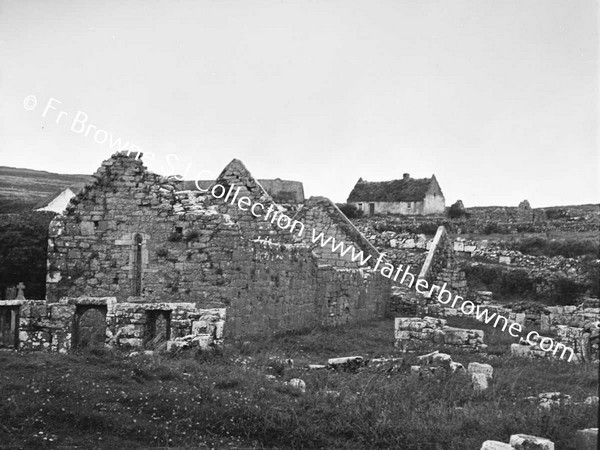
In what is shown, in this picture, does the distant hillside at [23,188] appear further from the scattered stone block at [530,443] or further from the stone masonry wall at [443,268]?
the scattered stone block at [530,443]

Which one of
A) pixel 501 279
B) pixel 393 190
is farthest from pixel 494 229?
pixel 393 190

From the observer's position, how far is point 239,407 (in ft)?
29.2

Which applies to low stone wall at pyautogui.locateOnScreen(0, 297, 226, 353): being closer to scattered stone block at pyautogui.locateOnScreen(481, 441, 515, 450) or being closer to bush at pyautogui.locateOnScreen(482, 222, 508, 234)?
scattered stone block at pyautogui.locateOnScreen(481, 441, 515, 450)

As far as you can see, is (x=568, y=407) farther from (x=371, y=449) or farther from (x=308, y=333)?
(x=308, y=333)

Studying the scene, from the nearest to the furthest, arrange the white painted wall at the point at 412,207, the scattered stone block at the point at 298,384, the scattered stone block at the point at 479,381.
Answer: the scattered stone block at the point at 298,384 < the scattered stone block at the point at 479,381 < the white painted wall at the point at 412,207

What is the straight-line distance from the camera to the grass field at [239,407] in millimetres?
8183

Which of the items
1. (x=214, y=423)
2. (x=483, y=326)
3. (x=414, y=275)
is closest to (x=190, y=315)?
(x=214, y=423)

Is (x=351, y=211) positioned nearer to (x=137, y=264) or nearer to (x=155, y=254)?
(x=137, y=264)

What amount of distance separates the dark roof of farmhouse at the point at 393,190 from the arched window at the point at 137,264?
1939 inches

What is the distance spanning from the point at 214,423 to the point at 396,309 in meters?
18.5

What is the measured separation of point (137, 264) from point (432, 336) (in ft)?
21.6

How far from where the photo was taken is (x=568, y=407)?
9797 millimetres

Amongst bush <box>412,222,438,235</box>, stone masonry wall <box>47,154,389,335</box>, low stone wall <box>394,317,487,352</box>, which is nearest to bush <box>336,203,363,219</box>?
bush <box>412,222,438,235</box>

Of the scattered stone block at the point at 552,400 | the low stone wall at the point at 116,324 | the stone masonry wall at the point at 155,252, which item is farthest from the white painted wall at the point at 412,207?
the scattered stone block at the point at 552,400
